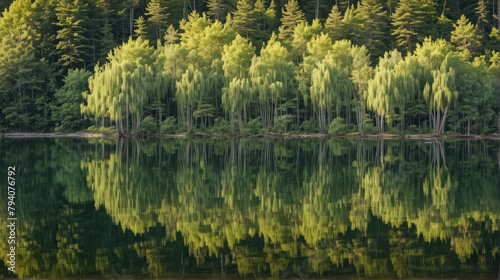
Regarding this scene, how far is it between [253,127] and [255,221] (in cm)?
4177

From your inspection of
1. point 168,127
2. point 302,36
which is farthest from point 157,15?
point 168,127

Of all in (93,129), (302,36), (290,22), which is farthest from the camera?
(290,22)

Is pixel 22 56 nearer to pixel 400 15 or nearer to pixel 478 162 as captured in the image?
pixel 400 15

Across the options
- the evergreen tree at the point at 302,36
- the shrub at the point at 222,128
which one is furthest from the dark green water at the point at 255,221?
the evergreen tree at the point at 302,36

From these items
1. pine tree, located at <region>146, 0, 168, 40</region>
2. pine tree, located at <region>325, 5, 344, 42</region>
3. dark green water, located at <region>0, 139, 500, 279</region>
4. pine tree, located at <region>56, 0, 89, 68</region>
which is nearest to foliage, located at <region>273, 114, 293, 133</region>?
pine tree, located at <region>325, 5, 344, 42</region>

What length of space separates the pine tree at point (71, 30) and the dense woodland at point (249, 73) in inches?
6.9

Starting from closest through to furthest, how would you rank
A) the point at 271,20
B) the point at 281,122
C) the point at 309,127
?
1. the point at 281,122
2. the point at 309,127
3. the point at 271,20

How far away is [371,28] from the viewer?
6638 centimetres

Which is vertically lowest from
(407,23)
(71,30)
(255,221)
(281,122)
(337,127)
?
(255,221)

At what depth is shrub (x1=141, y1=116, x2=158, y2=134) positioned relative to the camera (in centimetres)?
5447

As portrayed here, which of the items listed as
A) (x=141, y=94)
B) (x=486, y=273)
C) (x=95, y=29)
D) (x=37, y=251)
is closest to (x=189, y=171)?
(x=37, y=251)

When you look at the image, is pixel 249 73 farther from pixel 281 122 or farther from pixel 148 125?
pixel 148 125

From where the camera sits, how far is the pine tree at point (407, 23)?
65562 mm

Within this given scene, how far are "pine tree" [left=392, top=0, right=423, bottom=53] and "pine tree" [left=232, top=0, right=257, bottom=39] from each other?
1757cm
